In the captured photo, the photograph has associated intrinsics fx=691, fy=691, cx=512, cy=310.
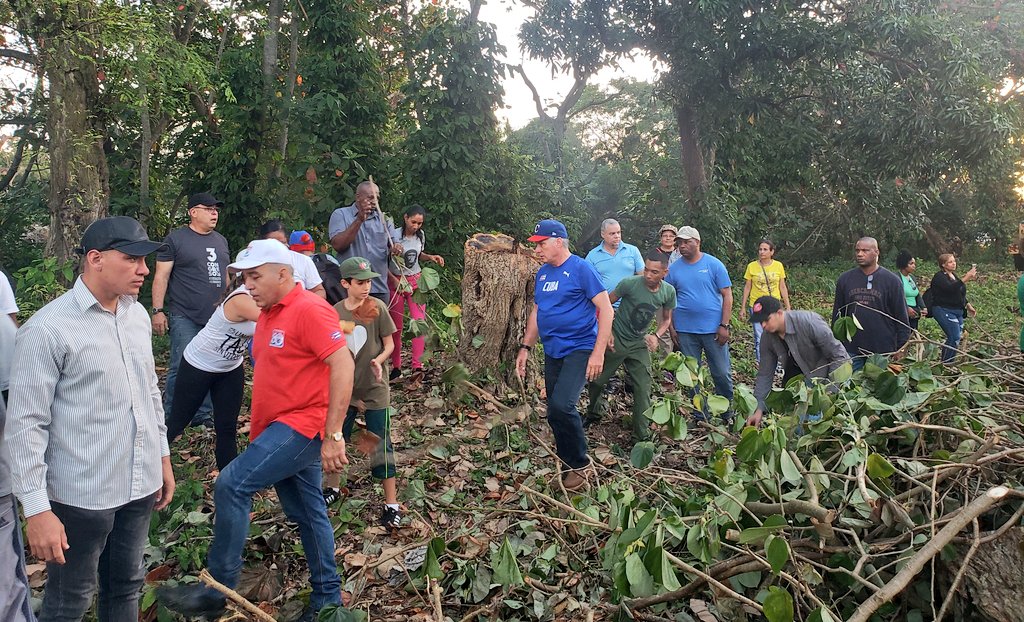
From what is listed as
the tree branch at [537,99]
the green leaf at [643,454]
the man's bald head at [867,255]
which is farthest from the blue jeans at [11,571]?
the tree branch at [537,99]

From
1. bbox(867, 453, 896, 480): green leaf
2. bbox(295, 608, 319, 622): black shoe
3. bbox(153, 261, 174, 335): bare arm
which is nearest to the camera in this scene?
bbox(867, 453, 896, 480): green leaf

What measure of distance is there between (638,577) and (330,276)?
374 centimetres

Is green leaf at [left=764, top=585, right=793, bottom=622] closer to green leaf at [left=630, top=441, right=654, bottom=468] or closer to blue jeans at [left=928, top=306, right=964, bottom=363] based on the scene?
green leaf at [left=630, top=441, right=654, bottom=468]

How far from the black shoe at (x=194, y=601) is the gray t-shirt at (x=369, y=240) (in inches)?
137

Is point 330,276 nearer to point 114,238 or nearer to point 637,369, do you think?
point 637,369

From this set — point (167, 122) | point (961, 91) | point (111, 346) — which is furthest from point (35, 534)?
point (961, 91)

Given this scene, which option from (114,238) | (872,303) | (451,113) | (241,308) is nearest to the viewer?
(114,238)

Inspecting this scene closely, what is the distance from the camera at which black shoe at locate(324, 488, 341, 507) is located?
14.2 feet

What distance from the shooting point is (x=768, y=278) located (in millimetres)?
7539

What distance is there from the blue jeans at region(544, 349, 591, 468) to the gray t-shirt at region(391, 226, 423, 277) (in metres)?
2.30

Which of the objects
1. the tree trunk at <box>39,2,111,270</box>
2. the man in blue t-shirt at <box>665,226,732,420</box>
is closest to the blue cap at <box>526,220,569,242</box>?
the man in blue t-shirt at <box>665,226,732,420</box>

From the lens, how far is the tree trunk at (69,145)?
7.52 metres

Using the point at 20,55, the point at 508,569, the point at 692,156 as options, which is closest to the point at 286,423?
the point at 508,569

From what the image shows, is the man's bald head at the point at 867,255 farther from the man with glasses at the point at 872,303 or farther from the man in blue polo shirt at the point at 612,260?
the man in blue polo shirt at the point at 612,260
